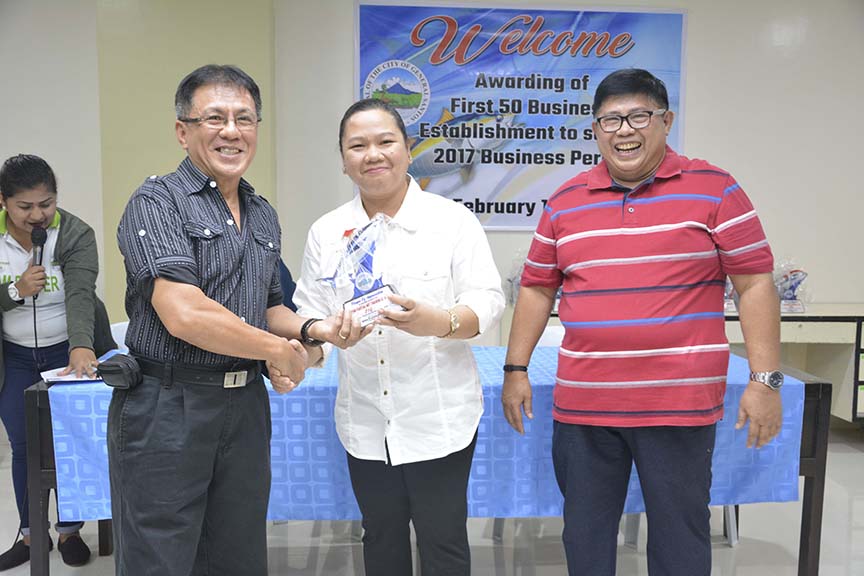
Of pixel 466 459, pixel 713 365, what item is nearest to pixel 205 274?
pixel 466 459

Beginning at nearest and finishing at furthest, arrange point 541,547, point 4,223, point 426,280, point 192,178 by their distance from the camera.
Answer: point 192,178 → point 426,280 → point 4,223 → point 541,547

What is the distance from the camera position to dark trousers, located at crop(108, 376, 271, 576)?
1.43 m

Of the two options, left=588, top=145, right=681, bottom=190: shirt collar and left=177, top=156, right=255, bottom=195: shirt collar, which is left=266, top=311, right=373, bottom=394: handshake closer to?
left=177, top=156, right=255, bottom=195: shirt collar

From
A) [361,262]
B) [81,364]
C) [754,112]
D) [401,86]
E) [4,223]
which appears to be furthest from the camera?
[754,112]

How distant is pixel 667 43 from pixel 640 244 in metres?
3.65

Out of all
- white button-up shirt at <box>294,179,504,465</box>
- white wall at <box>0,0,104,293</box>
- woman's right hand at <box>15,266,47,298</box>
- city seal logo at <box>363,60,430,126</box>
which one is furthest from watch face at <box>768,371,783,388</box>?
white wall at <box>0,0,104,293</box>

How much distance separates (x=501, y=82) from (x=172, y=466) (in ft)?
13.0

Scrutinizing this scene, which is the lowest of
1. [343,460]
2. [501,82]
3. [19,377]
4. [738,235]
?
[343,460]

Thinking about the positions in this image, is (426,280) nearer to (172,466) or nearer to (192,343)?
(192,343)

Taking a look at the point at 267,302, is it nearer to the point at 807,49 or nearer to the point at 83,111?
the point at 83,111

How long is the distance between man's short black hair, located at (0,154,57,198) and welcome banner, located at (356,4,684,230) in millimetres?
2504

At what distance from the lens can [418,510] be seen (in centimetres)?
179

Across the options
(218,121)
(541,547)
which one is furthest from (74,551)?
(218,121)

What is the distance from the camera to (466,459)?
5.97ft
